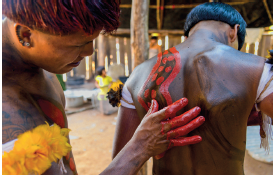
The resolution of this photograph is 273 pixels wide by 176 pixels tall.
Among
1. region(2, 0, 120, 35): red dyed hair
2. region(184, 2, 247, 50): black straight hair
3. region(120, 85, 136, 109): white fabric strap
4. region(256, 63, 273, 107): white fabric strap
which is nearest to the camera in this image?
region(2, 0, 120, 35): red dyed hair

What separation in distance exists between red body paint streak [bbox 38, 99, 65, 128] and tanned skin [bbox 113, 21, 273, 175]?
52 cm

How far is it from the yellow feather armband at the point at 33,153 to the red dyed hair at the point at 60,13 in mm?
454

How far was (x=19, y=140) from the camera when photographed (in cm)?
71

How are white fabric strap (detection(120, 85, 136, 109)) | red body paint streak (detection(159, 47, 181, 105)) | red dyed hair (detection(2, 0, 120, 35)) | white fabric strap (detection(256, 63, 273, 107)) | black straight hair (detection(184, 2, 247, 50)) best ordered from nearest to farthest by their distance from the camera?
red dyed hair (detection(2, 0, 120, 35)) → white fabric strap (detection(256, 63, 273, 107)) → red body paint streak (detection(159, 47, 181, 105)) → black straight hair (detection(184, 2, 247, 50)) → white fabric strap (detection(120, 85, 136, 109))

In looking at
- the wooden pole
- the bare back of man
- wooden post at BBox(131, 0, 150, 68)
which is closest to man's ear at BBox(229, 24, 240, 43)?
the bare back of man

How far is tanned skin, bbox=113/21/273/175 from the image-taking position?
98 cm

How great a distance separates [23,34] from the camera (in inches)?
30.2

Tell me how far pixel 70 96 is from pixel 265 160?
5775 mm

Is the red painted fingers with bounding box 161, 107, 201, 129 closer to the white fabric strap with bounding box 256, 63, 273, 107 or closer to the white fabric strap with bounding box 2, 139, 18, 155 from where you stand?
the white fabric strap with bounding box 256, 63, 273, 107

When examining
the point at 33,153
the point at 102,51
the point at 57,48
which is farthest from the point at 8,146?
the point at 102,51

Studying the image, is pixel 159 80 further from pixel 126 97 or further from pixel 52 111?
pixel 52 111

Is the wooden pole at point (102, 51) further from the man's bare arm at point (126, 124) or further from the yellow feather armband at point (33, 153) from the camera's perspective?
the yellow feather armband at point (33, 153)

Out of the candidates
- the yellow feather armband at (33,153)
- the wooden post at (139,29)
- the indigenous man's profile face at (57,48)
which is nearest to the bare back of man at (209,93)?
the indigenous man's profile face at (57,48)

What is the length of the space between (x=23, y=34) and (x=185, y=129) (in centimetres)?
90
